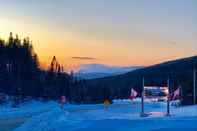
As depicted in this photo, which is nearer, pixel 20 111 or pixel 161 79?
pixel 20 111

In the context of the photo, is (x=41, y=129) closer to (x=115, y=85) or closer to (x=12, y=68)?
(x=12, y=68)

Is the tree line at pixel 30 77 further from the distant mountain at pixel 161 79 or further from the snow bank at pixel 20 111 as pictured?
the snow bank at pixel 20 111

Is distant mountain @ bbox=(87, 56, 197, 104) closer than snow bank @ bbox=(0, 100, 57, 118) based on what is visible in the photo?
No

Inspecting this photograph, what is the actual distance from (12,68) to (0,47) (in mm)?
5728

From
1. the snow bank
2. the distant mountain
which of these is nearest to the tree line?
the distant mountain

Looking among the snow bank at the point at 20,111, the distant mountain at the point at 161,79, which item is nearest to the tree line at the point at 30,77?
the distant mountain at the point at 161,79

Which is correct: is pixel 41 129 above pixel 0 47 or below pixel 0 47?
below

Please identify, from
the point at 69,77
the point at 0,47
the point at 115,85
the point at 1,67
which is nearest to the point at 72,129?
the point at 1,67

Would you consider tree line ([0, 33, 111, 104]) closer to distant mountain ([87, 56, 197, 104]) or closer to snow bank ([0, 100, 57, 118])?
distant mountain ([87, 56, 197, 104])

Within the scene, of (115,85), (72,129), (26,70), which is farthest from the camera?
(115,85)

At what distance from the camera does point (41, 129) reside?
88.6ft

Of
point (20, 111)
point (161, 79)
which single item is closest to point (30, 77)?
point (161, 79)

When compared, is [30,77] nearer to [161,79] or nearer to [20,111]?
[161,79]

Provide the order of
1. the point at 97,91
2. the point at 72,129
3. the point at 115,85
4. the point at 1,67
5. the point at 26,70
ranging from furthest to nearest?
1. the point at 115,85
2. the point at 97,91
3. the point at 26,70
4. the point at 1,67
5. the point at 72,129
